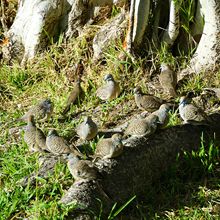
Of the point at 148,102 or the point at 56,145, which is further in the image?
the point at 148,102

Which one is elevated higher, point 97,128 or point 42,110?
point 42,110

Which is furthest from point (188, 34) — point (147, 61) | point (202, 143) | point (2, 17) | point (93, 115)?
point (2, 17)

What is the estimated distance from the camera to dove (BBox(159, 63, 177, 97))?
913 cm

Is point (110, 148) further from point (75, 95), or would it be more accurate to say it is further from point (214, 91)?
point (75, 95)

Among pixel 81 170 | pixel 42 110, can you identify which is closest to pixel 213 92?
pixel 42 110

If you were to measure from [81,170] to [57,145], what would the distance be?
98 centimetres

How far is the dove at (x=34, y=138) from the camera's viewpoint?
8.12 m

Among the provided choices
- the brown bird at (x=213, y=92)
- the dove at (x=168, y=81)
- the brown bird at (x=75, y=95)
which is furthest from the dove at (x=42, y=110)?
the brown bird at (x=213, y=92)

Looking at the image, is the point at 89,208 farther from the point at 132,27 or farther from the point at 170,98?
the point at 132,27

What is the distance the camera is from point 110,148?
7.35 meters

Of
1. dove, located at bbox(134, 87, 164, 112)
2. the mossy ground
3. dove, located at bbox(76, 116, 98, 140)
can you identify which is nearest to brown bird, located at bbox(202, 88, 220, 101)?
the mossy ground

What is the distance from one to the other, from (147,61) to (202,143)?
2307 mm

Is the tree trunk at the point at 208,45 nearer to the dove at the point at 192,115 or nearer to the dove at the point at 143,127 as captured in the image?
the dove at the point at 192,115

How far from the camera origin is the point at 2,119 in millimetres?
9438
